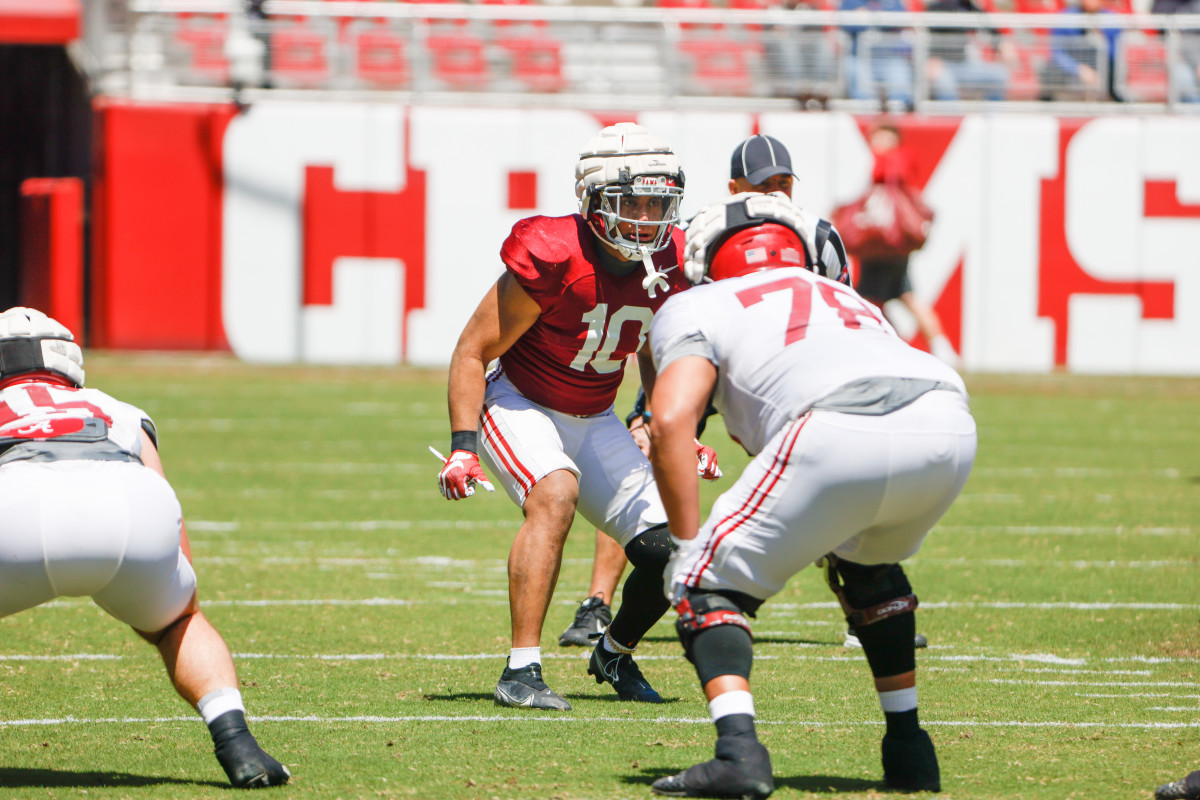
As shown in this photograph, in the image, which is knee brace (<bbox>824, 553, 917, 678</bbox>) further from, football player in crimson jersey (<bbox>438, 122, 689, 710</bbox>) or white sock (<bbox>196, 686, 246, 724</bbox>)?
white sock (<bbox>196, 686, 246, 724</bbox>)

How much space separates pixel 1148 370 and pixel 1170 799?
1627 centimetres

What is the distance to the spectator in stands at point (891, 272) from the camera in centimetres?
1434

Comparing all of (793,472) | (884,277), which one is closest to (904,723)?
(793,472)

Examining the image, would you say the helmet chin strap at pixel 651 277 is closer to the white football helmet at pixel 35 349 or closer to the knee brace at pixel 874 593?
the knee brace at pixel 874 593

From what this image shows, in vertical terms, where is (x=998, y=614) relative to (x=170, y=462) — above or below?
above

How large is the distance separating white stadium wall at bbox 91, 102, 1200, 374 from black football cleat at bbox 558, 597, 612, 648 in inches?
484

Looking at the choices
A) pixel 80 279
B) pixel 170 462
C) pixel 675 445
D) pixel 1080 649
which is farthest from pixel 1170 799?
pixel 80 279

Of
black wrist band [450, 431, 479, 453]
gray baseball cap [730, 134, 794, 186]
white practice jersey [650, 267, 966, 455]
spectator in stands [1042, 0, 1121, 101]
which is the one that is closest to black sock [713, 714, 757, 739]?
white practice jersey [650, 267, 966, 455]

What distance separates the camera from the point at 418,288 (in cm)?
1898

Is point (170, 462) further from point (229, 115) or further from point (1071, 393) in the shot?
point (1071, 393)

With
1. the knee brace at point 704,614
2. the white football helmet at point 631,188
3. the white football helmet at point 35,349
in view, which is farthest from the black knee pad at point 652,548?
the white football helmet at point 35,349

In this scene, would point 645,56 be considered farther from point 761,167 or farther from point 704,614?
point 704,614

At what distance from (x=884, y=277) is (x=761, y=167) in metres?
8.31

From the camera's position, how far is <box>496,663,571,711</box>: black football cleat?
5.27 meters
